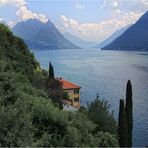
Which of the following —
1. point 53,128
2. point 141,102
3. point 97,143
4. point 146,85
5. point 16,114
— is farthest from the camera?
point 146,85

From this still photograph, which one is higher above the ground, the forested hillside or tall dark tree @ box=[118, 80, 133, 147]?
the forested hillside

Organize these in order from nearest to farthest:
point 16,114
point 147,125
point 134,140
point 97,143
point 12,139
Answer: point 12,139 → point 16,114 → point 97,143 → point 134,140 → point 147,125

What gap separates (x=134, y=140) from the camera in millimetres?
42344

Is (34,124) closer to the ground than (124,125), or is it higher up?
higher up

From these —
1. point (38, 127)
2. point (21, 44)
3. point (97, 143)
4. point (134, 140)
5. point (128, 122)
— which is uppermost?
point (21, 44)

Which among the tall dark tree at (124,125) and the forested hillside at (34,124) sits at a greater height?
the forested hillside at (34,124)

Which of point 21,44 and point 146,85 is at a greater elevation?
point 21,44

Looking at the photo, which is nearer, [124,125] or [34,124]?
[34,124]

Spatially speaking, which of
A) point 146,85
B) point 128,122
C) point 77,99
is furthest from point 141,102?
point 128,122

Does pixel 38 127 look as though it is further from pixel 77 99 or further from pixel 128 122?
pixel 77 99

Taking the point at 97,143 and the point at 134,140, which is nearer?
the point at 97,143

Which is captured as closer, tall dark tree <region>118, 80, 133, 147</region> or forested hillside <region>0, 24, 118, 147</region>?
forested hillside <region>0, 24, 118, 147</region>

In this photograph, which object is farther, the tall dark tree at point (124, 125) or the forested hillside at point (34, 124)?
the tall dark tree at point (124, 125)

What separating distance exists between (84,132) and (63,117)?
1.58 meters
